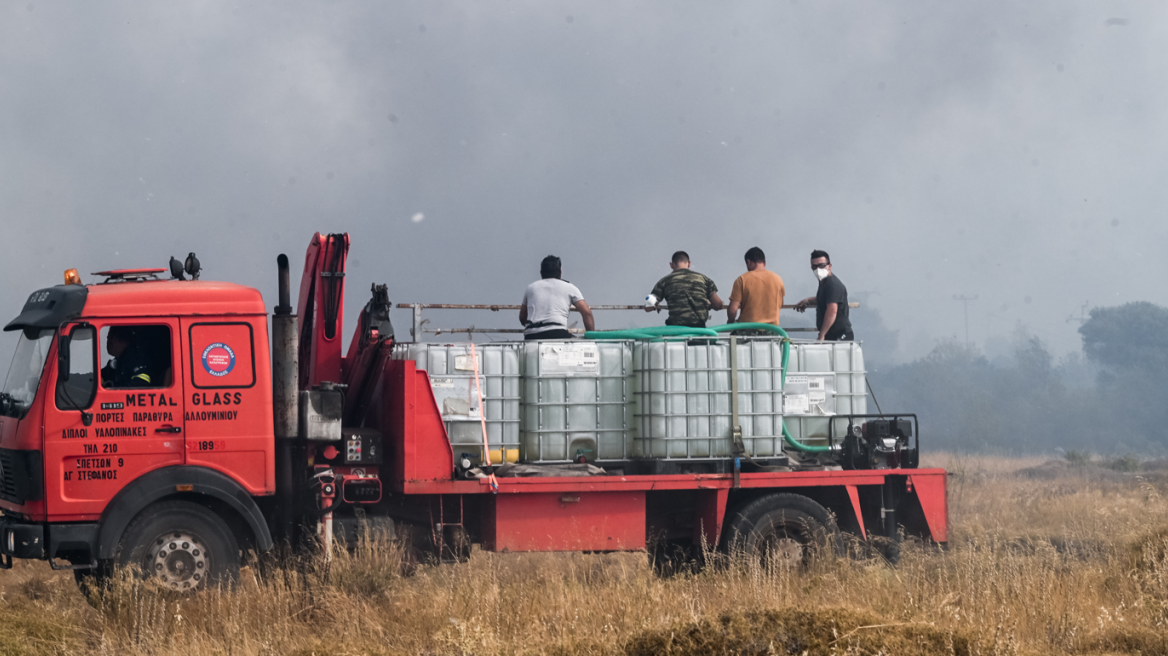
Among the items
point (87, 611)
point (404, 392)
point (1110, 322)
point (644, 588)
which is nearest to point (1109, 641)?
point (644, 588)

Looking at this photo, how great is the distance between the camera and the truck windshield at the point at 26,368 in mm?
8406

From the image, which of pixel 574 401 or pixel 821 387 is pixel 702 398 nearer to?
pixel 574 401

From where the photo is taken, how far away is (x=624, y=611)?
750cm

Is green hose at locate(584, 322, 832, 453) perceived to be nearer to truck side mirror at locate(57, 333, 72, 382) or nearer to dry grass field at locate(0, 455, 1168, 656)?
dry grass field at locate(0, 455, 1168, 656)

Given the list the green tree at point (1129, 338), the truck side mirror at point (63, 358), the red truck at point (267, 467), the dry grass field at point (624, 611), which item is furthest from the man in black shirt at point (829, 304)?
the green tree at point (1129, 338)

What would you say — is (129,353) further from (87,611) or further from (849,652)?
(849,652)

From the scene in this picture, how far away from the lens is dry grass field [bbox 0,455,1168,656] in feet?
20.4

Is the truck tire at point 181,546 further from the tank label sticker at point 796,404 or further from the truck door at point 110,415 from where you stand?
the tank label sticker at point 796,404

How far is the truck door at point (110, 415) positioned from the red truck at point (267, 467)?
0.01 m

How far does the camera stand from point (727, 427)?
992cm

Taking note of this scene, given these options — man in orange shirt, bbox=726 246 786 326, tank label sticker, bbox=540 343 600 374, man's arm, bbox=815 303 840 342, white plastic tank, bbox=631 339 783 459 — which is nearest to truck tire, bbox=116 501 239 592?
tank label sticker, bbox=540 343 600 374

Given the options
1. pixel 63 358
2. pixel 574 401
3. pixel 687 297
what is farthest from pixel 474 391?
pixel 63 358

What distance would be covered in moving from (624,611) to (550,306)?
360 centimetres

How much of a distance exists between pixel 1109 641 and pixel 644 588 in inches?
126
